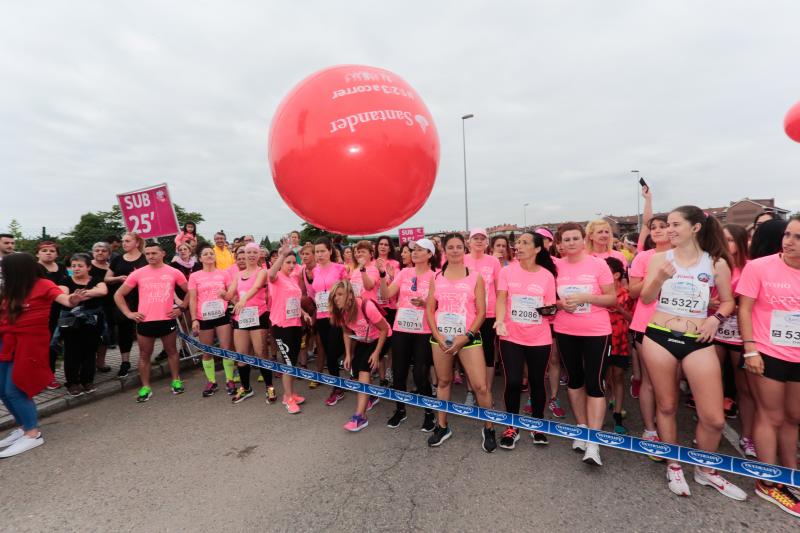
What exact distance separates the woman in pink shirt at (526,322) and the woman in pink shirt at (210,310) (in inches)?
142

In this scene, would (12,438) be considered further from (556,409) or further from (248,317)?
(556,409)

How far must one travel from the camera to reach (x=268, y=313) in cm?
484

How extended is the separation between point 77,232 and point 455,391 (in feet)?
181

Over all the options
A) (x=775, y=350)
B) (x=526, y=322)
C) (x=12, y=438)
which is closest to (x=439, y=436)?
(x=526, y=322)

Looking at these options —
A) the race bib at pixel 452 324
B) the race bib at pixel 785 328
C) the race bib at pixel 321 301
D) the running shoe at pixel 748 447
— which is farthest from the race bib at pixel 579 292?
the race bib at pixel 321 301

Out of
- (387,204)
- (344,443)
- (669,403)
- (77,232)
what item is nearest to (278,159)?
(387,204)

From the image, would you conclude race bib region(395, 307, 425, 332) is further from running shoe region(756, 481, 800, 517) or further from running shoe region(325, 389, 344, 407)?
running shoe region(756, 481, 800, 517)

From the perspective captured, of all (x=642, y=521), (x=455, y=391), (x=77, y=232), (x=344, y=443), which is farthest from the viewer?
(x=77, y=232)

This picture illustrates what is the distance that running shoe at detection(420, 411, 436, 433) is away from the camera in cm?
368

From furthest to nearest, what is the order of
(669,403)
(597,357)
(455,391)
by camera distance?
(455,391) → (597,357) → (669,403)

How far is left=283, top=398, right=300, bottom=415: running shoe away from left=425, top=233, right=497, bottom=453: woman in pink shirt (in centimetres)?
168

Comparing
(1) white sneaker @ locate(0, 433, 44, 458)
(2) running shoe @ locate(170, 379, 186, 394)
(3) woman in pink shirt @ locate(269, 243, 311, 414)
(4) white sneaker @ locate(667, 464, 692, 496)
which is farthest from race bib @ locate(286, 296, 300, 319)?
(4) white sneaker @ locate(667, 464, 692, 496)

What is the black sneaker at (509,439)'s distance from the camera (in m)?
3.28

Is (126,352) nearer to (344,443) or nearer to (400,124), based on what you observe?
(344,443)
